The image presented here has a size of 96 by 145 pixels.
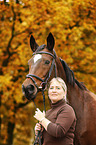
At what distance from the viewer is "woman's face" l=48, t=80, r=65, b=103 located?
2.94 meters

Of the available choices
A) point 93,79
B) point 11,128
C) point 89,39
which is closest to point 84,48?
point 89,39

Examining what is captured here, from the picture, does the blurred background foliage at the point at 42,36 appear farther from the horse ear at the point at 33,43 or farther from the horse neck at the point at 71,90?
the horse neck at the point at 71,90

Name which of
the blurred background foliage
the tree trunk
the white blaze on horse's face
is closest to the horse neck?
the white blaze on horse's face

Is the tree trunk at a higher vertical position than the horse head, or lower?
lower

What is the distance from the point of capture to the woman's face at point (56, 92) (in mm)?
2938

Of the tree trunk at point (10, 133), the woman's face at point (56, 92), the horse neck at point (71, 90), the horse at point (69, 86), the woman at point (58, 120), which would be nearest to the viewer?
the woman at point (58, 120)

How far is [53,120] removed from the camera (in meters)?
2.88

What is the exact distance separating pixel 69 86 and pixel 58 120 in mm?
1664

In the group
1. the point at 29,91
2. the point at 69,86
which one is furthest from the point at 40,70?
the point at 69,86

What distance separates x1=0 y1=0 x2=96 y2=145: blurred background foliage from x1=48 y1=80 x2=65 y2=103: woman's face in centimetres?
532

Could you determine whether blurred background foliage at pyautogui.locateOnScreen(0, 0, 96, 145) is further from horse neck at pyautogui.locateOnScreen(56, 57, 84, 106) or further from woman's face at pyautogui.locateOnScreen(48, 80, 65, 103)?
woman's face at pyautogui.locateOnScreen(48, 80, 65, 103)

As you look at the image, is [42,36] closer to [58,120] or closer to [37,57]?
[37,57]

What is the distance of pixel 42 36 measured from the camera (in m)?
9.10

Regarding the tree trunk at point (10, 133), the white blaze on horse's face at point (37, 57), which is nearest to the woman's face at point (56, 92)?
the white blaze on horse's face at point (37, 57)
